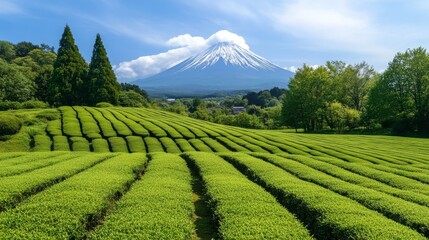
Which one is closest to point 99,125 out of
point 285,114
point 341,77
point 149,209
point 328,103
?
point 149,209

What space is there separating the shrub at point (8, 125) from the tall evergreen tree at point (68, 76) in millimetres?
26811

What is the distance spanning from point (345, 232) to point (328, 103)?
64001mm

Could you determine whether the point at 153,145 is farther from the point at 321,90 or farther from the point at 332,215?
the point at 321,90

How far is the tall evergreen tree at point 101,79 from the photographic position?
214ft

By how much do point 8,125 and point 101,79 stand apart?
3303 centimetres

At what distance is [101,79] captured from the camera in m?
65.4

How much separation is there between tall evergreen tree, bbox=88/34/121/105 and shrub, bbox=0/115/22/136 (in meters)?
30.8

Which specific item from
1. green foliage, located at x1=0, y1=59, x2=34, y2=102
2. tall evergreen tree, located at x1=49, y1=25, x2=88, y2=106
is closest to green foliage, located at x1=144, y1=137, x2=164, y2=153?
tall evergreen tree, located at x1=49, y1=25, x2=88, y2=106

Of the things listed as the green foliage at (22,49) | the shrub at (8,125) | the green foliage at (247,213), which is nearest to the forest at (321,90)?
the shrub at (8,125)

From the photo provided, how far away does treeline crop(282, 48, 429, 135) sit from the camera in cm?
5978

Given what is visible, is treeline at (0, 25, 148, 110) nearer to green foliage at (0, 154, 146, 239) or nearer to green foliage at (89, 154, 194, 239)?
green foliage at (0, 154, 146, 239)

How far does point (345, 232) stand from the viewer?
28.5 feet

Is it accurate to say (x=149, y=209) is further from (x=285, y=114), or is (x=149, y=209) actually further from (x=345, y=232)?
(x=285, y=114)

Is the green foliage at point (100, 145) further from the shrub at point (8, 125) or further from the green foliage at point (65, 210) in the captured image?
→ the green foliage at point (65, 210)
